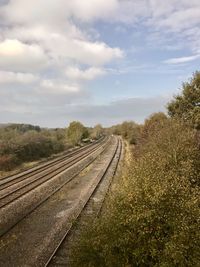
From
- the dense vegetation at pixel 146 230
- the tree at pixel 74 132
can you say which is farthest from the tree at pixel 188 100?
the tree at pixel 74 132

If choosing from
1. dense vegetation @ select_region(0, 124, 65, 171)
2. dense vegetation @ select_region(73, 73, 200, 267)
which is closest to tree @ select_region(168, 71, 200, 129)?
dense vegetation @ select_region(0, 124, 65, 171)

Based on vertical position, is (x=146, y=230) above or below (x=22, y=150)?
below

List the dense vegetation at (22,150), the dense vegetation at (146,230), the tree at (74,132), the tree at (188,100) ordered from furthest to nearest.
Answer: the tree at (74,132) → the dense vegetation at (22,150) → the tree at (188,100) → the dense vegetation at (146,230)

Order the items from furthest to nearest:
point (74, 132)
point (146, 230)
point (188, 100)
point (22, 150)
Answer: point (74, 132) < point (22, 150) < point (188, 100) < point (146, 230)

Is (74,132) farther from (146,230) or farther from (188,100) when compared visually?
(146,230)

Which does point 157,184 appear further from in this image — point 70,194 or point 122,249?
point 70,194

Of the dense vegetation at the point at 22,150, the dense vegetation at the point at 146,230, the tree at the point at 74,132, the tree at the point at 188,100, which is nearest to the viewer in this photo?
the dense vegetation at the point at 146,230

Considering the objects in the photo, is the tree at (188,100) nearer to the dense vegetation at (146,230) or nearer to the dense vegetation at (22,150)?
the dense vegetation at (22,150)

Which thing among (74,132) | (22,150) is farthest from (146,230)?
(74,132)

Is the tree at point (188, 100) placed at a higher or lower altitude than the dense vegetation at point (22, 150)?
higher

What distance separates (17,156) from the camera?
53031mm

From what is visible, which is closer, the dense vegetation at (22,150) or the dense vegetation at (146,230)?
the dense vegetation at (146,230)

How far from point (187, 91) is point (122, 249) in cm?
3052

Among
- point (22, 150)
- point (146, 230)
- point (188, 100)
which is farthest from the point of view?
point (22, 150)
